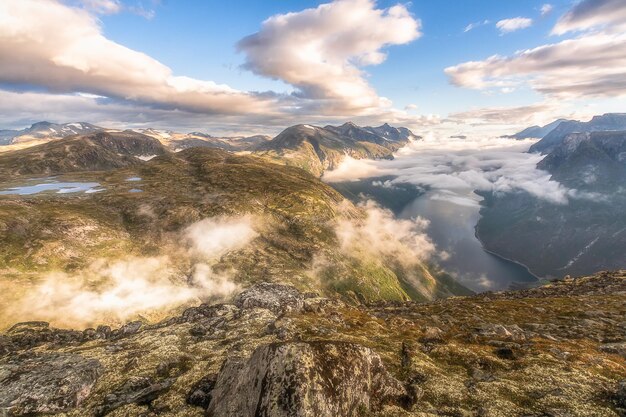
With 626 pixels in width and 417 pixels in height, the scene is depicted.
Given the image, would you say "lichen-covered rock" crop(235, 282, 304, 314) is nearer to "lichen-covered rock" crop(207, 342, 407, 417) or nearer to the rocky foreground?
the rocky foreground

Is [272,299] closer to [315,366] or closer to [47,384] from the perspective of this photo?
[47,384]

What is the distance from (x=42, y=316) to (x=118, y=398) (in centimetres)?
11433

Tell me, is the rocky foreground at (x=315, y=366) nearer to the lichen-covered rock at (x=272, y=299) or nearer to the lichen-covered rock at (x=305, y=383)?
the lichen-covered rock at (x=305, y=383)

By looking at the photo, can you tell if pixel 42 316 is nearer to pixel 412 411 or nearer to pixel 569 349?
pixel 412 411

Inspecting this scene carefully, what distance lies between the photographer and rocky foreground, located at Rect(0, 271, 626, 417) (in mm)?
27250

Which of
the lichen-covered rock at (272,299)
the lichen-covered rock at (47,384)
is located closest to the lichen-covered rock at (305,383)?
the lichen-covered rock at (47,384)

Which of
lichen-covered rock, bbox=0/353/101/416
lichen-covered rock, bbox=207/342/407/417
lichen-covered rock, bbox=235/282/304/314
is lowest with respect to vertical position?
lichen-covered rock, bbox=235/282/304/314

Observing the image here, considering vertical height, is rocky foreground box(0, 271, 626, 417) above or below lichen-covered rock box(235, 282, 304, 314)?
above

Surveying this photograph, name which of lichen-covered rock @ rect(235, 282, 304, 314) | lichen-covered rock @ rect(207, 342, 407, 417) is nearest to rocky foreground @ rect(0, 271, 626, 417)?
lichen-covered rock @ rect(207, 342, 407, 417)

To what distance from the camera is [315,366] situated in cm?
2616

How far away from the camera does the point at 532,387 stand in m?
34.1

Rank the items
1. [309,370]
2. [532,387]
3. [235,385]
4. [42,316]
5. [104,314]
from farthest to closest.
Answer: [104,314]
[42,316]
[532,387]
[235,385]
[309,370]

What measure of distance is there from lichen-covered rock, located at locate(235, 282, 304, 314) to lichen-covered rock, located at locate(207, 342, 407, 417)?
36825mm

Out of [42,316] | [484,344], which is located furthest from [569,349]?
[42,316]
